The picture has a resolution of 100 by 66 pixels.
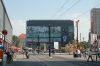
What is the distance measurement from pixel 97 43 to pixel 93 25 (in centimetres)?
8483

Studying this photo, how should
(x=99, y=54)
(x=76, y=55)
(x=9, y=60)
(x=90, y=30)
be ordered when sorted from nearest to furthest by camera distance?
(x=9, y=60), (x=99, y=54), (x=76, y=55), (x=90, y=30)

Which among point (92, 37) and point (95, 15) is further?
point (95, 15)

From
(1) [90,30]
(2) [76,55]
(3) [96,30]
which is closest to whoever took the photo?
(2) [76,55]

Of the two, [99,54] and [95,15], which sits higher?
[95,15]

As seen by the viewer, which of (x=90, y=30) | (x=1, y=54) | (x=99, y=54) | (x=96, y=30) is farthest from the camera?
(x=96, y=30)

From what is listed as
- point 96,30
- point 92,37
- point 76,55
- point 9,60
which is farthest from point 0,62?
point 96,30

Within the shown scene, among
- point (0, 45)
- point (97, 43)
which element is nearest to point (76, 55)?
point (97, 43)

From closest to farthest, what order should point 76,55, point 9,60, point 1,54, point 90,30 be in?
point 1,54 < point 9,60 < point 76,55 < point 90,30

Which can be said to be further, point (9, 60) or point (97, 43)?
point (97, 43)

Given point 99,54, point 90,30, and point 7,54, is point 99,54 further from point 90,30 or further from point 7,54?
point 90,30

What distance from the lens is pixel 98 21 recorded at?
17088cm

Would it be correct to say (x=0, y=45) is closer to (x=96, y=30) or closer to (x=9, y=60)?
(x=9, y=60)

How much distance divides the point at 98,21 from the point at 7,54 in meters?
129

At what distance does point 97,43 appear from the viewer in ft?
285
